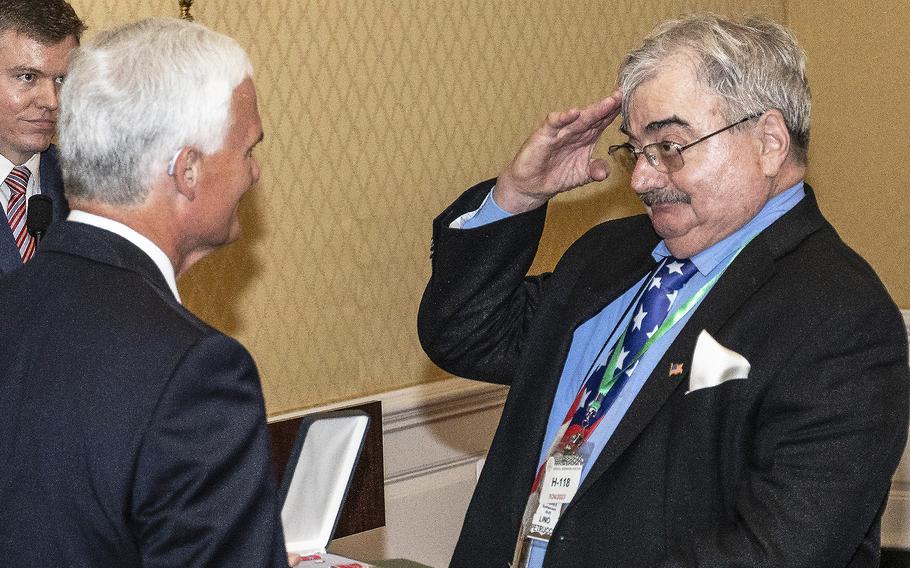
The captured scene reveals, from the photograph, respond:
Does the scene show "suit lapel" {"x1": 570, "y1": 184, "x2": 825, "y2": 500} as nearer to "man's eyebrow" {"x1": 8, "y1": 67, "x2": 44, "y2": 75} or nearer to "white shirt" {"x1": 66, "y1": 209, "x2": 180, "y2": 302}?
"white shirt" {"x1": 66, "y1": 209, "x2": 180, "y2": 302}

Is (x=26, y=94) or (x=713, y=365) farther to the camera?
(x=26, y=94)

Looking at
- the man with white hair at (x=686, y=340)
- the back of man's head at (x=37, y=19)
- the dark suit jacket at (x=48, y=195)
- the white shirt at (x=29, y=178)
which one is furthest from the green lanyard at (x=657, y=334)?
the back of man's head at (x=37, y=19)

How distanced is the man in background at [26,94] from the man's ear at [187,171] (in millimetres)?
1098

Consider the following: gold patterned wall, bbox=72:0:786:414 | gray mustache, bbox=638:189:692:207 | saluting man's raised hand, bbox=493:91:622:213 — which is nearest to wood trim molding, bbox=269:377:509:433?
gold patterned wall, bbox=72:0:786:414

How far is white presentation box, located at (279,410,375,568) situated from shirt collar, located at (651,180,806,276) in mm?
732

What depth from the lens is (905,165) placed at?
15.7 ft

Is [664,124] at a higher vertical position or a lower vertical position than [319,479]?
higher

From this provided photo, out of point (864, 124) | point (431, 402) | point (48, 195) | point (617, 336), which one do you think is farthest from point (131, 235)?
point (864, 124)

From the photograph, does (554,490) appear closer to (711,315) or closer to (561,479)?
(561,479)

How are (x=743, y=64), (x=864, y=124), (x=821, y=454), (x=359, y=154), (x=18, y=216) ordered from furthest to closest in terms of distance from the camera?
(x=864, y=124), (x=359, y=154), (x=18, y=216), (x=743, y=64), (x=821, y=454)

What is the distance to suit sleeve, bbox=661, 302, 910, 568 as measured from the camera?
6.22ft

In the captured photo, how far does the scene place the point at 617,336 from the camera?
2.32m

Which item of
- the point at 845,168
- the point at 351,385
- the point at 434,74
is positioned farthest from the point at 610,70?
the point at 351,385

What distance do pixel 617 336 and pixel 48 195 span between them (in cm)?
132
